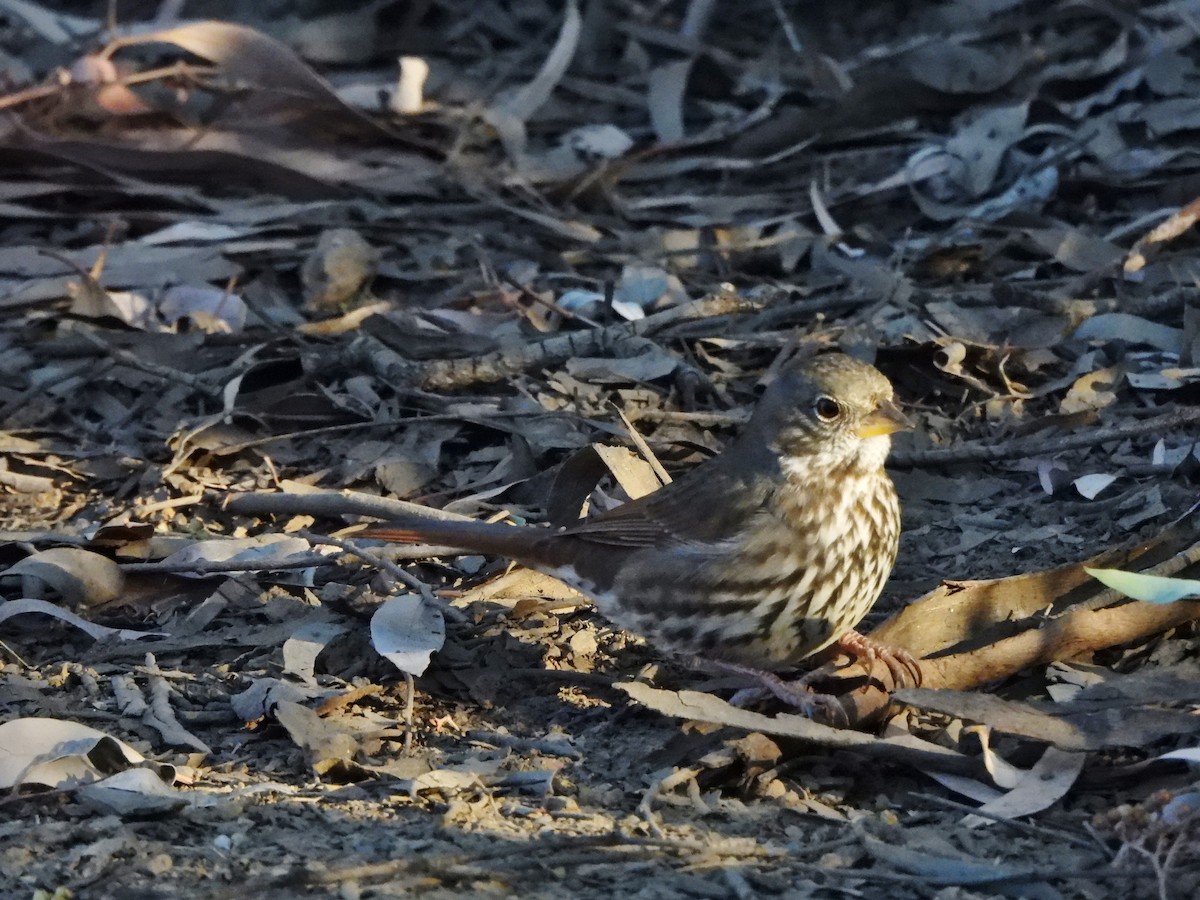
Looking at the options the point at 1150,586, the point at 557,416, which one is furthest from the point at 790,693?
the point at 557,416

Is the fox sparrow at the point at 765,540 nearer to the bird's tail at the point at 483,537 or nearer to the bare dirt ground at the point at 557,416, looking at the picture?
the bird's tail at the point at 483,537

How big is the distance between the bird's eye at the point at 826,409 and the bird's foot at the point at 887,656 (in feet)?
1.84

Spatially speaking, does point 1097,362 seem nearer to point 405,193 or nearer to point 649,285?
point 649,285

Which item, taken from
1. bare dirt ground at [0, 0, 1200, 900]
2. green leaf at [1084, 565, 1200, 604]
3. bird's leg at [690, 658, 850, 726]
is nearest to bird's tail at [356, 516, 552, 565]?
bare dirt ground at [0, 0, 1200, 900]

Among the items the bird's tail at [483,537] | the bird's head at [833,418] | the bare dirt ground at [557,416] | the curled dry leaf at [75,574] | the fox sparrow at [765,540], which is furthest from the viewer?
the curled dry leaf at [75,574]

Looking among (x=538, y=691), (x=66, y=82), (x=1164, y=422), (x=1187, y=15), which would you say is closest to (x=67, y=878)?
(x=538, y=691)

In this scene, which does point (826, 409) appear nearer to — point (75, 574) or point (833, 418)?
point (833, 418)

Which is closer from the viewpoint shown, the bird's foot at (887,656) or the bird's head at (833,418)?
the bird's foot at (887,656)

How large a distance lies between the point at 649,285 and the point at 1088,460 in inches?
74.9

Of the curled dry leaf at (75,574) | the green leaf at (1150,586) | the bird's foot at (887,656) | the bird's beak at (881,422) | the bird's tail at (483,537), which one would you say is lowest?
the curled dry leaf at (75,574)

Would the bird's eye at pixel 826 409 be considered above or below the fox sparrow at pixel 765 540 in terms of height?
above

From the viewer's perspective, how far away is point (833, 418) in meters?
4.43

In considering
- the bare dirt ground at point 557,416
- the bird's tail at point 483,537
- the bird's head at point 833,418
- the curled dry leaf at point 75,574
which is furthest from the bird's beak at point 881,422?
the curled dry leaf at point 75,574

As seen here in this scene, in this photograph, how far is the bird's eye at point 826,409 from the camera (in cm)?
442
